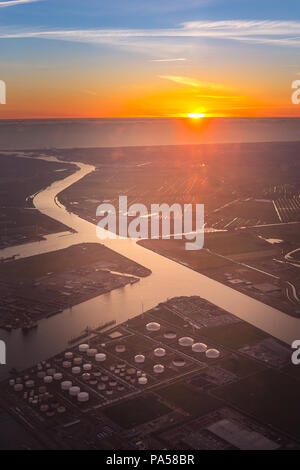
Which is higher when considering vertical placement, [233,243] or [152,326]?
[233,243]

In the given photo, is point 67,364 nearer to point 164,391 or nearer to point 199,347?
point 164,391

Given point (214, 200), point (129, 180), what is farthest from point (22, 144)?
point (214, 200)

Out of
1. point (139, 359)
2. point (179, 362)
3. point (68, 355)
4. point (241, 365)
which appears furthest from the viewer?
point (68, 355)

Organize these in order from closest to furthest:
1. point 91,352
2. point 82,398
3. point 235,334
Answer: point 82,398
point 91,352
point 235,334

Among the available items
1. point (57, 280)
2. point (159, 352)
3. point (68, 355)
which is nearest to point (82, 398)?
point (68, 355)

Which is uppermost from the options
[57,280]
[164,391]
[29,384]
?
[57,280]

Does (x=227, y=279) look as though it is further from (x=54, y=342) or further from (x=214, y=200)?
(x=214, y=200)

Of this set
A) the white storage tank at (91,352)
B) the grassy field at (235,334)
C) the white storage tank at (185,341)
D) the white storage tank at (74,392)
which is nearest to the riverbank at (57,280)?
the white storage tank at (91,352)

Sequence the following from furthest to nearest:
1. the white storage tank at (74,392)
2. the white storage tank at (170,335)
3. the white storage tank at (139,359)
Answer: the white storage tank at (170,335)
the white storage tank at (139,359)
the white storage tank at (74,392)

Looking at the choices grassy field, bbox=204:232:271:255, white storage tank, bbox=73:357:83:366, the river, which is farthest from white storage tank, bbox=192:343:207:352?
grassy field, bbox=204:232:271:255

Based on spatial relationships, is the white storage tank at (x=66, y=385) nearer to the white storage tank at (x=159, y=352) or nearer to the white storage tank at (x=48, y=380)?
the white storage tank at (x=48, y=380)
